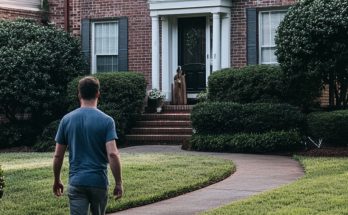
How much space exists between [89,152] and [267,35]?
13.2 metres

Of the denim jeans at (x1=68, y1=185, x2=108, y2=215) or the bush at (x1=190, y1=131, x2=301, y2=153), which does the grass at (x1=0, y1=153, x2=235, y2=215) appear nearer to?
the bush at (x1=190, y1=131, x2=301, y2=153)

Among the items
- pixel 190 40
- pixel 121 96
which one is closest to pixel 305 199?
pixel 121 96

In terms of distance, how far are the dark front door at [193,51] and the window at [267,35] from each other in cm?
177

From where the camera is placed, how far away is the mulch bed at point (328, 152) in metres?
13.7

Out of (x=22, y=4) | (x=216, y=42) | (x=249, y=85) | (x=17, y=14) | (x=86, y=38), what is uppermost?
(x=22, y=4)

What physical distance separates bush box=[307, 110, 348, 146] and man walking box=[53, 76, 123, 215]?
30.0ft

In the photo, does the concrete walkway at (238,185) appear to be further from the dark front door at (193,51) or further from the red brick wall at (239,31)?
the dark front door at (193,51)

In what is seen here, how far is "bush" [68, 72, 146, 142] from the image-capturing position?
17422 mm

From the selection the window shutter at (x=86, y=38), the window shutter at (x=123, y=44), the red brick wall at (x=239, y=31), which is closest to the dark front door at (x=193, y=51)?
the red brick wall at (x=239, y=31)

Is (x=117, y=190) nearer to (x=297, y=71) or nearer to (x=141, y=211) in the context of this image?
(x=141, y=211)

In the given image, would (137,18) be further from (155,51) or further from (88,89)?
(88,89)

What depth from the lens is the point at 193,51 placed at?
64.7 ft

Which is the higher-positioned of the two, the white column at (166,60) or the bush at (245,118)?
the white column at (166,60)

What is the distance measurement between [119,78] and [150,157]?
4.65 metres
